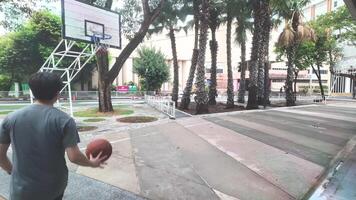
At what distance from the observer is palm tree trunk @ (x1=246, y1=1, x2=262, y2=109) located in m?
20.0

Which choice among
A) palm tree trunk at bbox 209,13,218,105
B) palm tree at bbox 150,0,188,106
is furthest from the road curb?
palm tree at bbox 150,0,188,106

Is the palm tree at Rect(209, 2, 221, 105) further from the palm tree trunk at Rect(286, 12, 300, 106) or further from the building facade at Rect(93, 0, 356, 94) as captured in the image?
the building facade at Rect(93, 0, 356, 94)

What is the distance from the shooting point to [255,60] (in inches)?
807

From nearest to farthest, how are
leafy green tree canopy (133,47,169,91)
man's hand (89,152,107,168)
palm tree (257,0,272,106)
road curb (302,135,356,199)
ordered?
man's hand (89,152,107,168), road curb (302,135,356,199), palm tree (257,0,272,106), leafy green tree canopy (133,47,169,91)

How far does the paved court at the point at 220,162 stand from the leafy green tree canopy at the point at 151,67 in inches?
1062

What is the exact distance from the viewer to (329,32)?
30812mm

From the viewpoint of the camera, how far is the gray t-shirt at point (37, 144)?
7.77 ft

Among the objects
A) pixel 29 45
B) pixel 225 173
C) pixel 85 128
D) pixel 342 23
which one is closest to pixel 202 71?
pixel 85 128

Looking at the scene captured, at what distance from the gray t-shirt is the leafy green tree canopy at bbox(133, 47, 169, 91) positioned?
3617 cm

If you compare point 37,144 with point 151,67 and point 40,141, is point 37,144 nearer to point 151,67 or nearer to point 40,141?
point 40,141

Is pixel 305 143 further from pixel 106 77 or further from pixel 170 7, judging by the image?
pixel 170 7

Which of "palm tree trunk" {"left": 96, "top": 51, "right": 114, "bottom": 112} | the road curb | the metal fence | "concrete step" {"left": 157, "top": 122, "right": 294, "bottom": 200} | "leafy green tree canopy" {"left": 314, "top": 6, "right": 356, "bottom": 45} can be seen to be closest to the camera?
"concrete step" {"left": 157, "top": 122, "right": 294, "bottom": 200}

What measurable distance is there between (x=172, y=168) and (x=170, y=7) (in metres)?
18.3

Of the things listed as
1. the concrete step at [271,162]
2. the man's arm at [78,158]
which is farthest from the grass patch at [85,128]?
the man's arm at [78,158]
